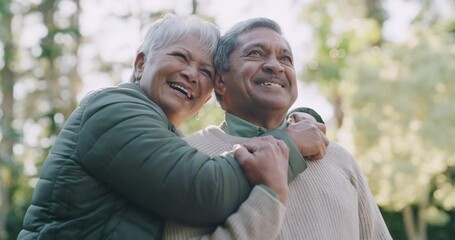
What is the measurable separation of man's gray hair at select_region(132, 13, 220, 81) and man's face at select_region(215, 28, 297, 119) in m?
0.11

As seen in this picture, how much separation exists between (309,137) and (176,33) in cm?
58

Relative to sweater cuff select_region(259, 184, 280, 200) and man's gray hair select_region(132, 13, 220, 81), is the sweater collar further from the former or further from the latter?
sweater cuff select_region(259, 184, 280, 200)

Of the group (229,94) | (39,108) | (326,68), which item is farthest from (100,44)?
(229,94)

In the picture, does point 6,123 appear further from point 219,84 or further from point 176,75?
point 176,75

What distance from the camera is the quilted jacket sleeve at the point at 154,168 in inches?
85.0

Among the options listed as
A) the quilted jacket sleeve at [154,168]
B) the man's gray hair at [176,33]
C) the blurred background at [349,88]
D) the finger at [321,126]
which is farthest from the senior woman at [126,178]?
the blurred background at [349,88]

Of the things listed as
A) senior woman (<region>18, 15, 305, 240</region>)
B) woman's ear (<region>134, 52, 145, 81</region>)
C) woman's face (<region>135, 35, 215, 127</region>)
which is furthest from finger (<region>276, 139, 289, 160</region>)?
woman's ear (<region>134, 52, 145, 81</region>)

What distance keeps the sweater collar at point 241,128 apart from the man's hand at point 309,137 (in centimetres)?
12

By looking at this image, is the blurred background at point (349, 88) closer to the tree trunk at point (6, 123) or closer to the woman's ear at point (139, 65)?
the tree trunk at point (6, 123)

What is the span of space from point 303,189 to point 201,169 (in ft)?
1.72

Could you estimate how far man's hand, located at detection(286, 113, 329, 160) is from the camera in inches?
98.8

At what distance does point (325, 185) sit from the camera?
2.60 metres

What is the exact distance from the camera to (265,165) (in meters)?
2.27

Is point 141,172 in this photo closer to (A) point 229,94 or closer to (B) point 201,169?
(B) point 201,169
